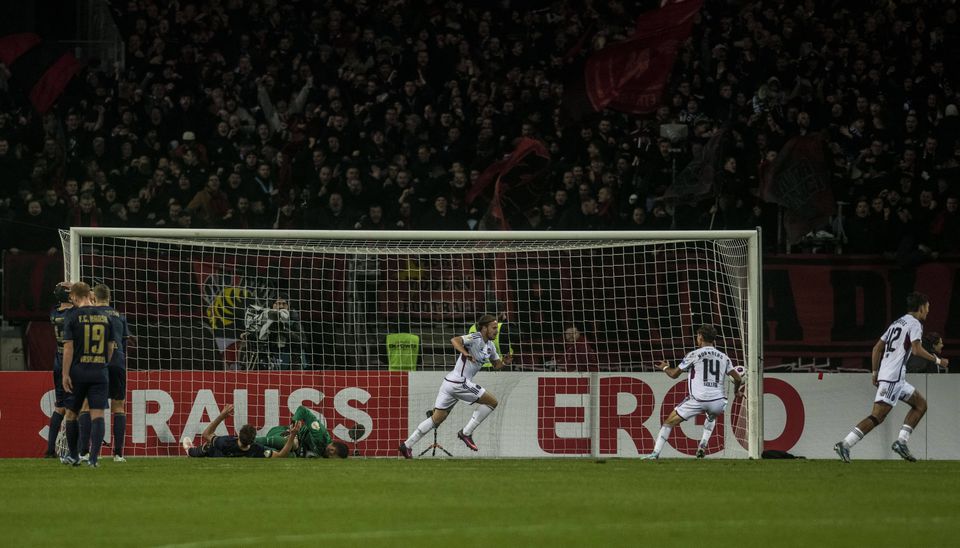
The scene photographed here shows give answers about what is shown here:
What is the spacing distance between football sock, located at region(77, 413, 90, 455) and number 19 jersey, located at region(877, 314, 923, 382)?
326 inches

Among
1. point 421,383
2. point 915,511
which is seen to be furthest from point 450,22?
point 915,511

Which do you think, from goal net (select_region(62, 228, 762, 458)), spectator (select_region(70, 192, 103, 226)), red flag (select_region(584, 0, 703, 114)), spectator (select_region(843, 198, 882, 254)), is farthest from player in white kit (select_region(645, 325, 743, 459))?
spectator (select_region(70, 192, 103, 226))

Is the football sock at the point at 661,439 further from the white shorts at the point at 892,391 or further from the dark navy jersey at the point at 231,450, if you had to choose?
the dark navy jersey at the point at 231,450

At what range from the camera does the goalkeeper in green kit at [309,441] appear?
1608 centimetres

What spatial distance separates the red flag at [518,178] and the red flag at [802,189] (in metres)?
3.15

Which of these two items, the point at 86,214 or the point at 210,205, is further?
the point at 210,205

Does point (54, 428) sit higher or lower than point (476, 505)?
higher

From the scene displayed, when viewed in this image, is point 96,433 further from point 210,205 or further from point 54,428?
point 210,205

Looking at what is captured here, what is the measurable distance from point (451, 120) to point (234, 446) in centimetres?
665

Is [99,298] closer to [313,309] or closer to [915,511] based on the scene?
[313,309]

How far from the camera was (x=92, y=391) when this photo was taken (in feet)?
42.2

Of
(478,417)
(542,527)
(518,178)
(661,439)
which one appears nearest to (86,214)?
(518,178)

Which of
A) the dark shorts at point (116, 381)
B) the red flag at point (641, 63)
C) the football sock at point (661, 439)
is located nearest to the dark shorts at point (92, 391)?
the dark shorts at point (116, 381)

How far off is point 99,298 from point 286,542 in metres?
6.10
